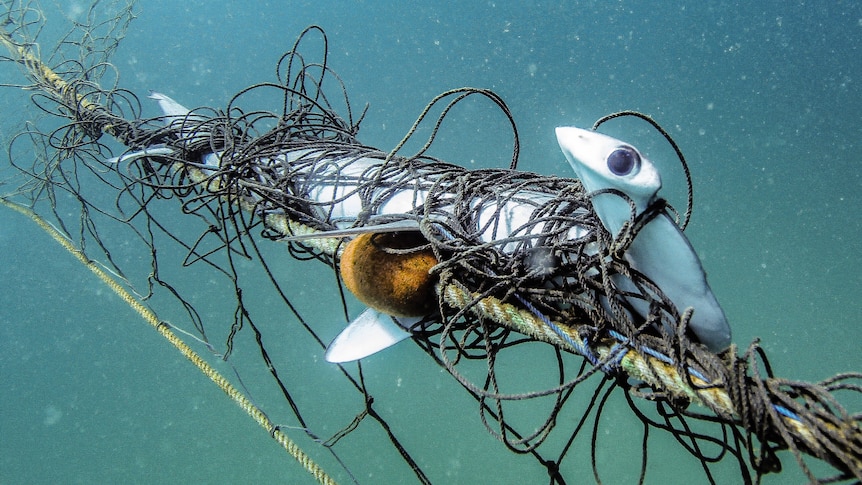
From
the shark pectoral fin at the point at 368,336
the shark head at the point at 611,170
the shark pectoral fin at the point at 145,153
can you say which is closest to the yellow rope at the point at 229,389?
the shark pectoral fin at the point at 368,336

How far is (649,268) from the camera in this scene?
1.33m

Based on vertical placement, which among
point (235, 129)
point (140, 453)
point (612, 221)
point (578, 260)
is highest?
point (235, 129)

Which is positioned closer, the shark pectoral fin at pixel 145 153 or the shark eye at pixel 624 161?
the shark eye at pixel 624 161

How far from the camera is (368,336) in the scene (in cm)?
194

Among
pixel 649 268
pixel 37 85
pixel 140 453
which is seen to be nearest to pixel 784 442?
pixel 649 268

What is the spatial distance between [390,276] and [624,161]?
0.86 metres

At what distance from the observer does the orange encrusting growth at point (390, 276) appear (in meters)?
1.76

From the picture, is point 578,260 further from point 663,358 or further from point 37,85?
point 37,85

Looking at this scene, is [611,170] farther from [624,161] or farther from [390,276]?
[390,276]

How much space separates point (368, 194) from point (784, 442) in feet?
5.06

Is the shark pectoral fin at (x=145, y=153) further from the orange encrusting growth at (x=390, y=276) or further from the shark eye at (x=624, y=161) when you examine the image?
the shark eye at (x=624, y=161)

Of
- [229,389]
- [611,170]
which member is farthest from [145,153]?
[611,170]

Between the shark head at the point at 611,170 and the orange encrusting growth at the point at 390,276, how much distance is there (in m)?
0.65

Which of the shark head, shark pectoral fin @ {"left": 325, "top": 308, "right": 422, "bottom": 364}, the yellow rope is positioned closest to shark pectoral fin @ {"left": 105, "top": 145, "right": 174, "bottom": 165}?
the yellow rope
